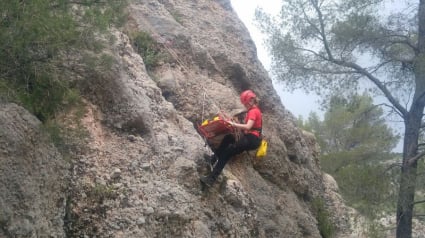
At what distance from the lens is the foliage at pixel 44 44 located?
378 centimetres

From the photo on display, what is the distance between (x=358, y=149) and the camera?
17.9 meters

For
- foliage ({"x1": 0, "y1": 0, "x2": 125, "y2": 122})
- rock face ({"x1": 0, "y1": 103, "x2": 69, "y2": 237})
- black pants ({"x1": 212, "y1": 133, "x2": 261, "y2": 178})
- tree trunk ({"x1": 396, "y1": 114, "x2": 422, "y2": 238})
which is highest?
tree trunk ({"x1": 396, "y1": 114, "x2": 422, "y2": 238})

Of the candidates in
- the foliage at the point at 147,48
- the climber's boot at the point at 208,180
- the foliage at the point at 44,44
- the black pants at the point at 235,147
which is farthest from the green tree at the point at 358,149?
the foliage at the point at 44,44

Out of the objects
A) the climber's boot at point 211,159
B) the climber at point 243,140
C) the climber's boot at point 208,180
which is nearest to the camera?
the climber's boot at point 208,180

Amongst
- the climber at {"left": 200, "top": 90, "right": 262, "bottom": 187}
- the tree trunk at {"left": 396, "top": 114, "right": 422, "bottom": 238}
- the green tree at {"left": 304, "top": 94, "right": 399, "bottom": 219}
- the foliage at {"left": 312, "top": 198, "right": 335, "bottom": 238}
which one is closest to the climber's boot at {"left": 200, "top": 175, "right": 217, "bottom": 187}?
the climber at {"left": 200, "top": 90, "right": 262, "bottom": 187}

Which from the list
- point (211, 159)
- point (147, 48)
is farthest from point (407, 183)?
point (147, 48)

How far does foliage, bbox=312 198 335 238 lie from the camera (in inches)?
351

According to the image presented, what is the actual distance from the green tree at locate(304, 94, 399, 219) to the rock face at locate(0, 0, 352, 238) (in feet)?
5.27

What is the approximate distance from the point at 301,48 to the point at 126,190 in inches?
318

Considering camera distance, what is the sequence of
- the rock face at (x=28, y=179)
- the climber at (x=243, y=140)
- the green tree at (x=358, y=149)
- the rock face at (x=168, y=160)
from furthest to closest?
the green tree at (x=358, y=149) < the climber at (x=243, y=140) < the rock face at (x=168, y=160) < the rock face at (x=28, y=179)

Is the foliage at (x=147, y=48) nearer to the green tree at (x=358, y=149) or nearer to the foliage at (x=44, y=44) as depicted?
the foliage at (x=44, y=44)

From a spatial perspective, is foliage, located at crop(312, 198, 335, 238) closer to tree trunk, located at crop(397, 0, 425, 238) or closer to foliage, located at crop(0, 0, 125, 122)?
tree trunk, located at crop(397, 0, 425, 238)

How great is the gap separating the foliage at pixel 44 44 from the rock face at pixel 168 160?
43cm

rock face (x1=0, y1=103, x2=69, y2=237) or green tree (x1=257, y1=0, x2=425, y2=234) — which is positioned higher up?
green tree (x1=257, y1=0, x2=425, y2=234)
